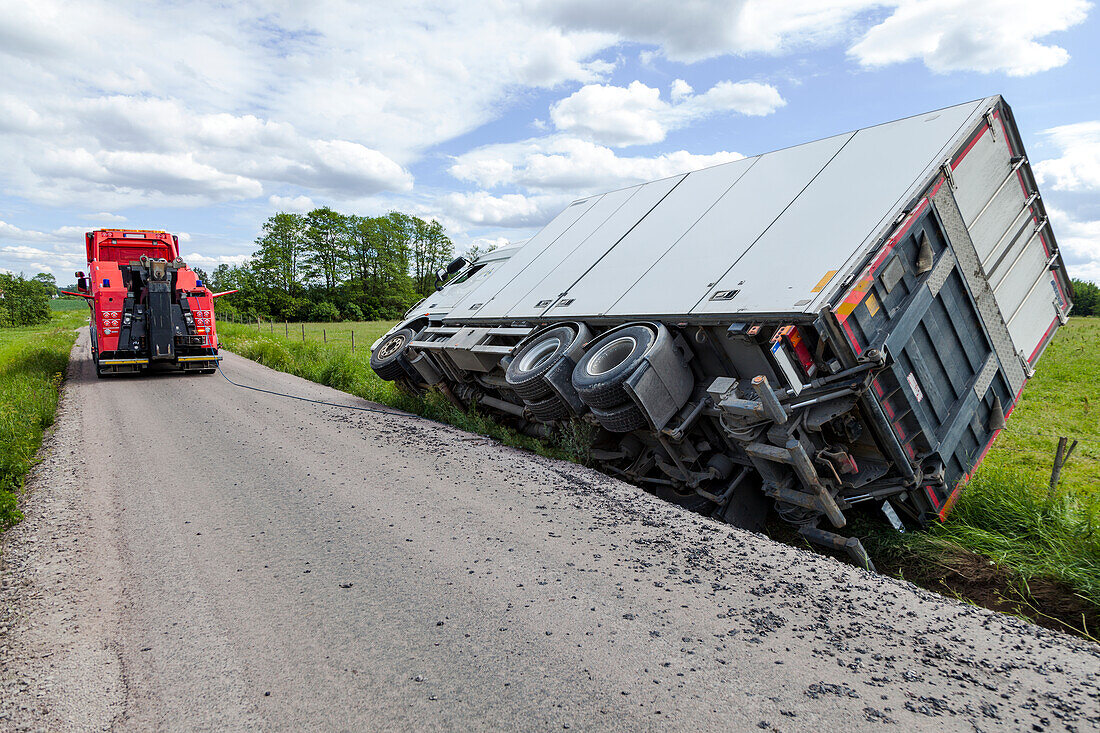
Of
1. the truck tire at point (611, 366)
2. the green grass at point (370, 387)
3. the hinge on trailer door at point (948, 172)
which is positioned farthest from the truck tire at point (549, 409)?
the hinge on trailer door at point (948, 172)

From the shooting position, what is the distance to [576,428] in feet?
20.8

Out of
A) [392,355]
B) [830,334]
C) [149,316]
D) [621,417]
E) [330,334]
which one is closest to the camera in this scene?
[830,334]

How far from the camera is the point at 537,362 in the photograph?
6.71 metres

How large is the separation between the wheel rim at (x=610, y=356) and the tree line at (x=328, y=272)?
51.3m

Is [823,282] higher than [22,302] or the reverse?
the reverse

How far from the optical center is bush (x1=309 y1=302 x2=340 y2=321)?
54.6 metres

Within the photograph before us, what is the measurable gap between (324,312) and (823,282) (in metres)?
54.5

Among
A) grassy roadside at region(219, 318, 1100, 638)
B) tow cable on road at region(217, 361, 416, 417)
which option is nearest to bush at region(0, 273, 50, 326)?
tow cable on road at region(217, 361, 416, 417)

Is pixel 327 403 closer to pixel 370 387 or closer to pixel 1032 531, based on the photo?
pixel 370 387

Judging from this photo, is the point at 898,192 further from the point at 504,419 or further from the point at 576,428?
the point at 504,419

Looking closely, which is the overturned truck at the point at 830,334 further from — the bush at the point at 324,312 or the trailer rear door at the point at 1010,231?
the bush at the point at 324,312

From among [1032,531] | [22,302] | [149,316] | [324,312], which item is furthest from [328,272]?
[1032,531]

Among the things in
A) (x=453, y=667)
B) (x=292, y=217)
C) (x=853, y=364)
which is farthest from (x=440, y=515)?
(x=292, y=217)

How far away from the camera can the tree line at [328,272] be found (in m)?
55.7
